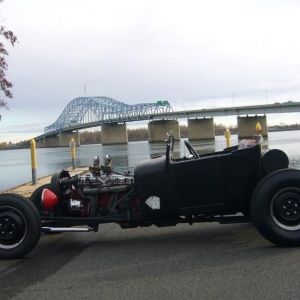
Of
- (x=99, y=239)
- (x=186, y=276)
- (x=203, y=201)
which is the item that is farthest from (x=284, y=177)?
(x=99, y=239)

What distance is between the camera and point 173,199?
5137mm

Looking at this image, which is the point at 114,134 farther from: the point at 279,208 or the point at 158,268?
the point at 158,268

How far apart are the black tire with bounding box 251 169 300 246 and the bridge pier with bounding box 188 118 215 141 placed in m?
93.6

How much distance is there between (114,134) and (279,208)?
108m

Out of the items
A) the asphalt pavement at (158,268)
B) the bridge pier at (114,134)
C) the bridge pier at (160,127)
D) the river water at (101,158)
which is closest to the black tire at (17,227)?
the asphalt pavement at (158,268)

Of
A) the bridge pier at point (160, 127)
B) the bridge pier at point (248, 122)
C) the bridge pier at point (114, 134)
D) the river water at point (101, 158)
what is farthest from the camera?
the bridge pier at point (114, 134)

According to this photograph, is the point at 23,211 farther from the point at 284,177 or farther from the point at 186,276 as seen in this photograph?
the point at 284,177

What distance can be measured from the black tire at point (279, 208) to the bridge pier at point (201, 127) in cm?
9359

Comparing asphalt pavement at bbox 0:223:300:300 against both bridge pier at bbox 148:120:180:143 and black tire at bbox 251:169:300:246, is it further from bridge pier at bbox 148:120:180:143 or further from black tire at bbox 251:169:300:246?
bridge pier at bbox 148:120:180:143

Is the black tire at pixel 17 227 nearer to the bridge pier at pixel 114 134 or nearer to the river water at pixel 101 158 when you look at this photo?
the river water at pixel 101 158

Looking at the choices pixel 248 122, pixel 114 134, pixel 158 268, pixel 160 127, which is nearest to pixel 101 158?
pixel 158 268

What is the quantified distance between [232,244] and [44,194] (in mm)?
2389

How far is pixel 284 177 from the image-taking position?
4934mm

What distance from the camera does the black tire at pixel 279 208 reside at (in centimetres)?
482
